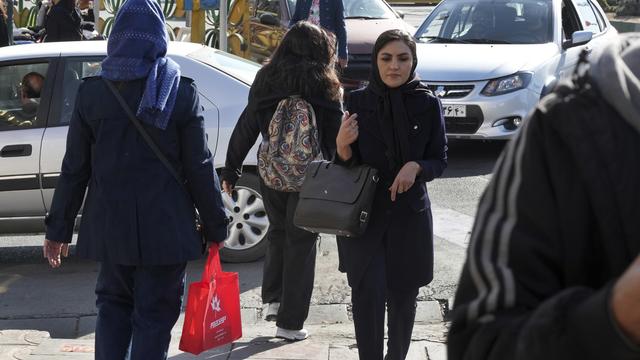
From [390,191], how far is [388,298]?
0.52 m

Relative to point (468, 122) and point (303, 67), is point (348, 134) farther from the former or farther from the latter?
point (468, 122)

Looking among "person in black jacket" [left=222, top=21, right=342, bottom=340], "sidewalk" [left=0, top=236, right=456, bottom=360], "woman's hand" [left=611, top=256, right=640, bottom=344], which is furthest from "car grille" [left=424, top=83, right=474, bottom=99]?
"woman's hand" [left=611, top=256, right=640, bottom=344]

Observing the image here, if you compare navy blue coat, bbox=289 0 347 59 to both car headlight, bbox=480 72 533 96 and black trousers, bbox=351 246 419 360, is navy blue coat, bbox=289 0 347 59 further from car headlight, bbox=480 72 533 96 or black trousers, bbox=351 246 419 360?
black trousers, bbox=351 246 419 360

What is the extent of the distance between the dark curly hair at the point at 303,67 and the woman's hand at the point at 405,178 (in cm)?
112

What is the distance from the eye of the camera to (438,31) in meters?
12.0

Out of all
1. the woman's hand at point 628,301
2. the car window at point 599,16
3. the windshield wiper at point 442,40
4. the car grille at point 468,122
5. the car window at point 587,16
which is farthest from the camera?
the car window at point 599,16

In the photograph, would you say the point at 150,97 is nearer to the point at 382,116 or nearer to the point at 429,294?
the point at 382,116

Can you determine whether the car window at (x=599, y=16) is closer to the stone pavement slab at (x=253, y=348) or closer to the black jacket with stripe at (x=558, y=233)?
the stone pavement slab at (x=253, y=348)

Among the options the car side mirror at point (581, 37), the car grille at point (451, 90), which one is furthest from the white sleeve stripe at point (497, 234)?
the car side mirror at point (581, 37)

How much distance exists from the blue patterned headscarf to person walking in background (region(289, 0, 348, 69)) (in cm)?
703

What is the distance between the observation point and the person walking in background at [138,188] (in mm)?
4289

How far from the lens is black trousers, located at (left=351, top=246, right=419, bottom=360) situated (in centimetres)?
476

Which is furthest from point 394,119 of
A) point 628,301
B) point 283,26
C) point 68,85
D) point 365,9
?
point 365,9

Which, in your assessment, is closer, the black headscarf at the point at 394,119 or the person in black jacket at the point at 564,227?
the person in black jacket at the point at 564,227
